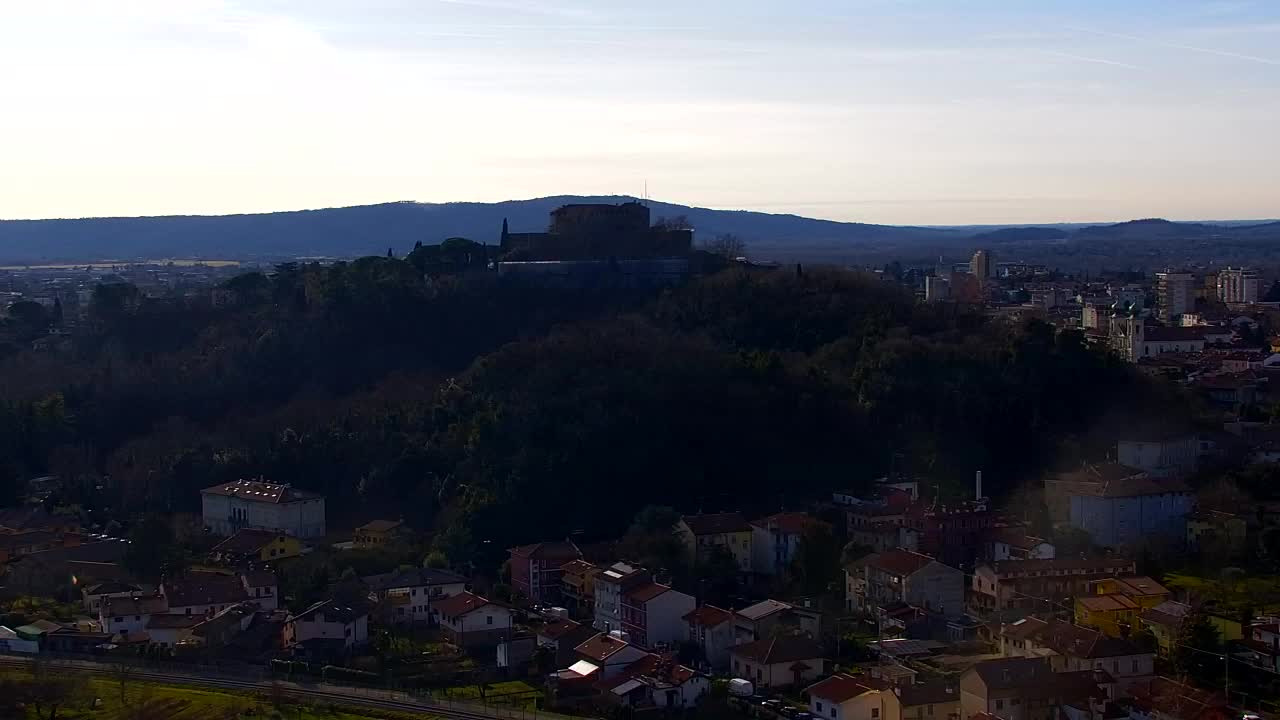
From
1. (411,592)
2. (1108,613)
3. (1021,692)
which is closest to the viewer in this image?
(1021,692)

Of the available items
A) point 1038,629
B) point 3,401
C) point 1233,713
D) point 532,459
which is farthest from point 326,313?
point 1233,713

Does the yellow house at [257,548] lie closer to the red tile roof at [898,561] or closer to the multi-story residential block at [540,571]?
the multi-story residential block at [540,571]

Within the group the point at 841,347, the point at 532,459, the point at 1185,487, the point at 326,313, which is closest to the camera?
the point at 1185,487

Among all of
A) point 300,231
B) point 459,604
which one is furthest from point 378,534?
point 300,231

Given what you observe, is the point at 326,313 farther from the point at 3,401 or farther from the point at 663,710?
the point at 663,710

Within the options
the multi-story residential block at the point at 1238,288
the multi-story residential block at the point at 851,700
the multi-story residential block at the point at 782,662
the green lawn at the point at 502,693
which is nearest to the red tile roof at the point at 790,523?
the multi-story residential block at the point at 782,662

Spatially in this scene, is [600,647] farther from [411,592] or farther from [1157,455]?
[1157,455]
